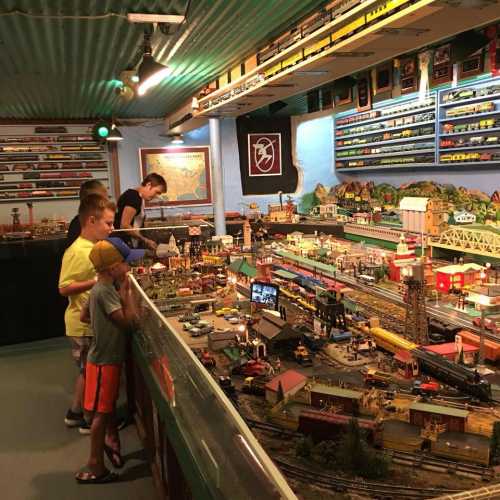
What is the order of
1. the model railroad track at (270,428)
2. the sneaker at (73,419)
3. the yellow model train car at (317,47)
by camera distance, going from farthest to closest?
the sneaker at (73,419)
the yellow model train car at (317,47)
the model railroad track at (270,428)

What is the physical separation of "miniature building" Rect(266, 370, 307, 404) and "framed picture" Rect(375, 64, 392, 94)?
3426 mm

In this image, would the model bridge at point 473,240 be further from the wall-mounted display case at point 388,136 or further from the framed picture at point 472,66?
the wall-mounted display case at point 388,136

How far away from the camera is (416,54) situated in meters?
4.27

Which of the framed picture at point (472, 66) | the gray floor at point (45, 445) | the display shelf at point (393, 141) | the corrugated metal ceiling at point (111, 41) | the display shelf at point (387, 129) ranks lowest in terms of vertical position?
the gray floor at point (45, 445)

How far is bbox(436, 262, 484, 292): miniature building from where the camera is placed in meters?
3.62

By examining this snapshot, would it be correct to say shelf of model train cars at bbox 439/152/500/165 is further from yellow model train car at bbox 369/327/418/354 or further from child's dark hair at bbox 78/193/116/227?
child's dark hair at bbox 78/193/116/227

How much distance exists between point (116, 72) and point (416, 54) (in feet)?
11.9

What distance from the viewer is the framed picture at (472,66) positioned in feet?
13.2

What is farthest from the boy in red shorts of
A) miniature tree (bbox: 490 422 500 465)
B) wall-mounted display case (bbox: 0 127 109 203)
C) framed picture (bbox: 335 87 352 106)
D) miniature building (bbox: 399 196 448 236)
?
wall-mounted display case (bbox: 0 127 109 203)

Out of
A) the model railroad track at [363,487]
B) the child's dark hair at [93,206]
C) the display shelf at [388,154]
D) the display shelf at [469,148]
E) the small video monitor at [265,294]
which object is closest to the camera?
the model railroad track at [363,487]

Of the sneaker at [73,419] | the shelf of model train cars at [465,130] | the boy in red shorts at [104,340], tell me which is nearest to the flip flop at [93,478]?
the boy in red shorts at [104,340]

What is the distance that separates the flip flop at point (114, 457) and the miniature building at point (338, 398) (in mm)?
2342

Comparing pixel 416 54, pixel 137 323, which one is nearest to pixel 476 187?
pixel 416 54

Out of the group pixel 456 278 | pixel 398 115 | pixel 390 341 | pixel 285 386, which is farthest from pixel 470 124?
pixel 285 386
